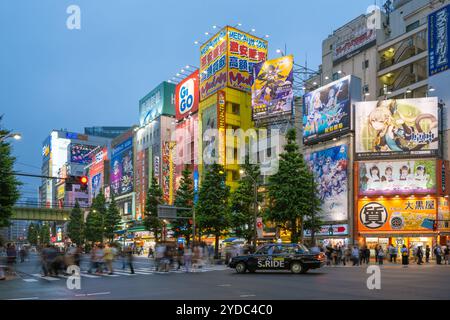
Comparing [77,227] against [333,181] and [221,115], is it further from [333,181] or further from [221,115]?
[333,181]

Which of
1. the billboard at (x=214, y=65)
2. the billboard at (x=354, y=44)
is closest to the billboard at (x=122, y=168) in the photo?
the billboard at (x=214, y=65)

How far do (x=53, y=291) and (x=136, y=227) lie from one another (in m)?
78.0

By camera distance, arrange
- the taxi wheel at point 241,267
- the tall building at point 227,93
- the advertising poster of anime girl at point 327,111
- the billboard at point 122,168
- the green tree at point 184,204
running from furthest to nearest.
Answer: the billboard at point 122,168 < the tall building at point 227,93 < the green tree at point 184,204 < the advertising poster of anime girl at point 327,111 < the taxi wheel at point 241,267

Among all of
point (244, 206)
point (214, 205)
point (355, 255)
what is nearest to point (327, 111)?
point (244, 206)

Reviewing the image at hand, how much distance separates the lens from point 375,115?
52094 mm

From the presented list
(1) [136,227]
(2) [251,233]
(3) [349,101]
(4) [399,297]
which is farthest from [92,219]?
(4) [399,297]

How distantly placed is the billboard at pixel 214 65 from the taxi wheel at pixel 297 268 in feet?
165

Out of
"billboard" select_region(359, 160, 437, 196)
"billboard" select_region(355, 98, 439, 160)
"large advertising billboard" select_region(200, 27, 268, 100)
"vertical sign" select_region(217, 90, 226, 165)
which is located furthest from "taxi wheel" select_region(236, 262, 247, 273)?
"large advertising billboard" select_region(200, 27, 268, 100)

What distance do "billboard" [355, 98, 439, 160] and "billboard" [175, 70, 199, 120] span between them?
35.6 m

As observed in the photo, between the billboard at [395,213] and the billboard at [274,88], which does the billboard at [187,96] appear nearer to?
the billboard at [274,88]

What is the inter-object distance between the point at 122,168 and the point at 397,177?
74.1 metres

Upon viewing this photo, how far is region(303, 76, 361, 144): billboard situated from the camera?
53.3m

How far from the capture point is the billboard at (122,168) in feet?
354
